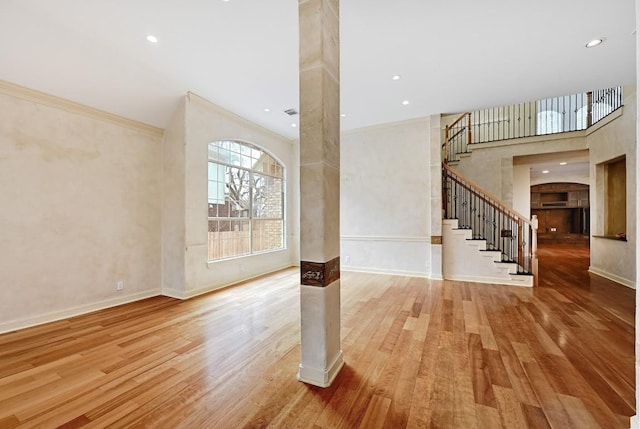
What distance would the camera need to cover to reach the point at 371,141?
5.90 metres

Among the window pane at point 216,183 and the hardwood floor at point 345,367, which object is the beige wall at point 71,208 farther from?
the window pane at point 216,183

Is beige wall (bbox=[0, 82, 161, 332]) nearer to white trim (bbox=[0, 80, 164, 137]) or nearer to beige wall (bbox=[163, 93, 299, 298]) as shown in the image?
white trim (bbox=[0, 80, 164, 137])

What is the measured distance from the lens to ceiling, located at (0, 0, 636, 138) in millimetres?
2541

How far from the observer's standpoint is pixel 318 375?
6.52 ft

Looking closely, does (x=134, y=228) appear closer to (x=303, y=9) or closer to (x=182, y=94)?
(x=182, y=94)

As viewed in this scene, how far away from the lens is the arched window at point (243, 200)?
4.84m

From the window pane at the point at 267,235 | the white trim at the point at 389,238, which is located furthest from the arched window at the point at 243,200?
the white trim at the point at 389,238

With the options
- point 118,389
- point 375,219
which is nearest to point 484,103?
point 375,219

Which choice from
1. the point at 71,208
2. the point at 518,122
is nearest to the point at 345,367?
the point at 71,208

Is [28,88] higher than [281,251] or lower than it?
higher

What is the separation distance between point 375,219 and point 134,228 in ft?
14.8

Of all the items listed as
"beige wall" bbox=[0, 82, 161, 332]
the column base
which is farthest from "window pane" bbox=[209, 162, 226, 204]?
the column base

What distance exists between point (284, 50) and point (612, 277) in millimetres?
7216

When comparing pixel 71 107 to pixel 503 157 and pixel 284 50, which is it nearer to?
pixel 284 50
